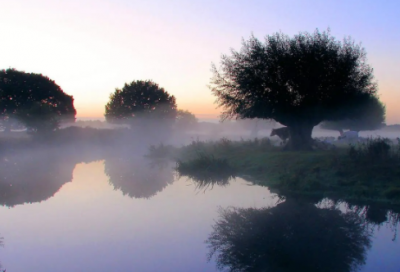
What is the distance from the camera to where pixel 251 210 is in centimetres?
1063

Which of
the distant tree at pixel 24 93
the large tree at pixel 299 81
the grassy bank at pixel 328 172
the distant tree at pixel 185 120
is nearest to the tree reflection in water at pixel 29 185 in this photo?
the grassy bank at pixel 328 172

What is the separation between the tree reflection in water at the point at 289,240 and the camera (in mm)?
6438

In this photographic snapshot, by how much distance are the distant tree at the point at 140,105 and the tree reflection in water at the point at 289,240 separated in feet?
169

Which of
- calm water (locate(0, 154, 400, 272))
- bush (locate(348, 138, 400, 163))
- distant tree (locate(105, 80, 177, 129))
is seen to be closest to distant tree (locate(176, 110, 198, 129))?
distant tree (locate(105, 80, 177, 129))

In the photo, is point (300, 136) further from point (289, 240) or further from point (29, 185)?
point (289, 240)

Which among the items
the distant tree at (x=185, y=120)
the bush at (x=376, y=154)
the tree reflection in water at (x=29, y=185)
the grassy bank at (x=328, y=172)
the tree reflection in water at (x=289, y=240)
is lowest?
the tree reflection in water at (x=29, y=185)

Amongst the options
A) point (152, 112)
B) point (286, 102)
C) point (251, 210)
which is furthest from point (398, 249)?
point (152, 112)

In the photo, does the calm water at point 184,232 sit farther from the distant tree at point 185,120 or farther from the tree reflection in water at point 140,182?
the distant tree at point 185,120

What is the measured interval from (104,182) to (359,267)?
13.2 m

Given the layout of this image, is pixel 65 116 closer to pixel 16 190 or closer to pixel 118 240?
pixel 16 190

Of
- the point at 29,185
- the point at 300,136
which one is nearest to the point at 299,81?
the point at 300,136

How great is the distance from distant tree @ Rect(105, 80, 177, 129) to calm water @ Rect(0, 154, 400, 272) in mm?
47324

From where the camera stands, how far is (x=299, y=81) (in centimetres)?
2253

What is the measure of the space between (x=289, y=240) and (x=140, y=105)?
55657 mm
